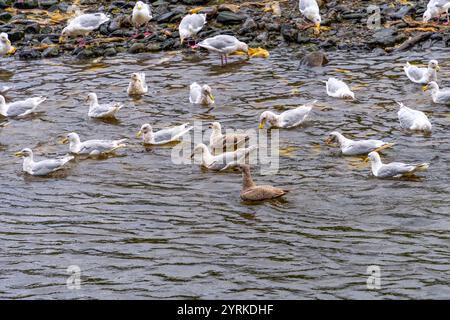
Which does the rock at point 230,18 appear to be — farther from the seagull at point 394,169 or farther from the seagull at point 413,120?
the seagull at point 394,169

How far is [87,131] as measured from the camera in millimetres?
17422

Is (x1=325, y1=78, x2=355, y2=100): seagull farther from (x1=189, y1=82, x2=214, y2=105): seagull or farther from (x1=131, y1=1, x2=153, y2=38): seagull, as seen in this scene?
(x1=131, y1=1, x2=153, y2=38): seagull

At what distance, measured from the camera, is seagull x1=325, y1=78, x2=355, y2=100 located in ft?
59.1

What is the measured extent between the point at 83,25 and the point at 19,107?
5.07m

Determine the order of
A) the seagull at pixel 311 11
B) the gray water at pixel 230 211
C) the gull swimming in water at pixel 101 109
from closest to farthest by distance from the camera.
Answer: the gray water at pixel 230 211 < the gull swimming in water at pixel 101 109 < the seagull at pixel 311 11

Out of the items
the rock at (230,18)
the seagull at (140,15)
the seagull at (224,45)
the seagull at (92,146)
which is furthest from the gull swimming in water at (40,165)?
the rock at (230,18)

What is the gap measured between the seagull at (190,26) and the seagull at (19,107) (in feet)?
16.1

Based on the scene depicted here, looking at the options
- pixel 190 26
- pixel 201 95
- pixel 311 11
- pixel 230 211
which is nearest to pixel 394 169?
pixel 230 211

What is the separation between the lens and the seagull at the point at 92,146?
15.9 meters

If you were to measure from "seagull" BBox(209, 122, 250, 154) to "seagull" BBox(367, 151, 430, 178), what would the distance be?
291 cm

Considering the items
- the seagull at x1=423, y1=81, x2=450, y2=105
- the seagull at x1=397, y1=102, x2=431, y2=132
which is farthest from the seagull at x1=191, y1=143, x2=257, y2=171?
the seagull at x1=423, y1=81, x2=450, y2=105

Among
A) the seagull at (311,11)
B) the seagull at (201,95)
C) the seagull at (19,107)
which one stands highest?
the seagull at (311,11)

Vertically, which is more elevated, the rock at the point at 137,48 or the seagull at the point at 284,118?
the rock at the point at 137,48

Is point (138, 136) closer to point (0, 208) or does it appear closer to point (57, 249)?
point (0, 208)
